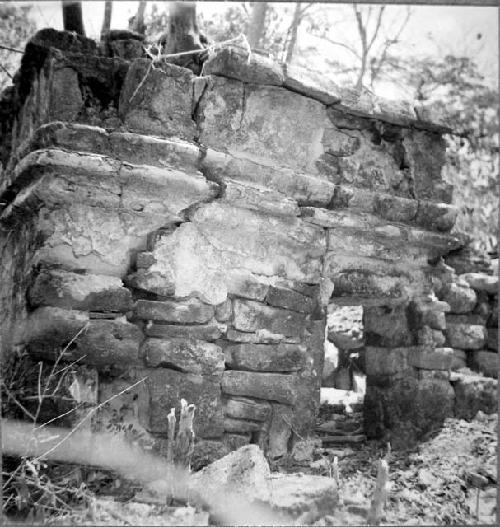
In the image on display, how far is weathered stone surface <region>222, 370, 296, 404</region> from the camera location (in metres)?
3.11

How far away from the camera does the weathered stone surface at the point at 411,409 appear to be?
3.89 m

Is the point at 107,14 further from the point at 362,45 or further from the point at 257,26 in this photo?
the point at 362,45

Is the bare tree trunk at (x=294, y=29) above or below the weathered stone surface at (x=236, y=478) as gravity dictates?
above

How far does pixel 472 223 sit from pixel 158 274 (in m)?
4.40

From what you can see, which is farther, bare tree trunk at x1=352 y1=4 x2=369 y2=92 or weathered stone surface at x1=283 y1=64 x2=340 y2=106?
bare tree trunk at x1=352 y1=4 x2=369 y2=92

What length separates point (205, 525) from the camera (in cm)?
219

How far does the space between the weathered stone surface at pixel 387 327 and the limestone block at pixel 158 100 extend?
195cm

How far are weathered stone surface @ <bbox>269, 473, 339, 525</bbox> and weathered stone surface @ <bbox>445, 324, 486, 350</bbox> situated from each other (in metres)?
2.33

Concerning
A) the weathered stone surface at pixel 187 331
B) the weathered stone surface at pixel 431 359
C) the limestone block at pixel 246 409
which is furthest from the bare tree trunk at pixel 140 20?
the weathered stone surface at pixel 431 359

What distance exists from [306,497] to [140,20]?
4.14 metres

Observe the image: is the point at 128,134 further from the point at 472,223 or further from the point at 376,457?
the point at 472,223

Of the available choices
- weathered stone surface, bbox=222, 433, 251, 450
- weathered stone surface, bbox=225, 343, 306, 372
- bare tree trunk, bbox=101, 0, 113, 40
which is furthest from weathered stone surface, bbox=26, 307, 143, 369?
bare tree trunk, bbox=101, 0, 113, 40

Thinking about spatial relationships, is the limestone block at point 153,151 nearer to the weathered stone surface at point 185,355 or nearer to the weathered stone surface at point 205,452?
the weathered stone surface at point 185,355

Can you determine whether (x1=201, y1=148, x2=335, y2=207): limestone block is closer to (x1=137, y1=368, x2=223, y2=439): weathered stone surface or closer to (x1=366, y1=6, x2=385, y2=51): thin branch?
(x1=137, y1=368, x2=223, y2=439): weathered stone surface
